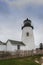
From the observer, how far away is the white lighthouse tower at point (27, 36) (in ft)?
147

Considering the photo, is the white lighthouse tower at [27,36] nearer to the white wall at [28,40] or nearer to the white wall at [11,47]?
the white wall at [28,40]

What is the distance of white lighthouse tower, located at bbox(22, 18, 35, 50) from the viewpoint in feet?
147

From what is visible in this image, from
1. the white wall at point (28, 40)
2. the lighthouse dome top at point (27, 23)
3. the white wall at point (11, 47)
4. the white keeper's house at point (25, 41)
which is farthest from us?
the lighthouse dome top at point (27, 23)

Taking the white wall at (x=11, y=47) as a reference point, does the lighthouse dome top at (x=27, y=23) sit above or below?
above

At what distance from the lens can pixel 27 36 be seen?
1778 inches

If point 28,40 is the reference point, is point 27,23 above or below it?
above

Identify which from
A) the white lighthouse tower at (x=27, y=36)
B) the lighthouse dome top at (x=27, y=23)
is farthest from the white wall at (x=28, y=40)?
the lighthouse dome top at (x=27, y=23)

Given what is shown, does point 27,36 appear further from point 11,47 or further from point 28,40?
point 11,47

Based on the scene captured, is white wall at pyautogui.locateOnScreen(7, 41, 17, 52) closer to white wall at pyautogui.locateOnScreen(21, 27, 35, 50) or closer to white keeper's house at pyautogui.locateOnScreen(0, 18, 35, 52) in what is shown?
white keeper's house at pyautogui.locateOnScreen(0, 18, 35, 52)

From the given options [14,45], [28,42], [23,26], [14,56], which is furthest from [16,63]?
[23,26]

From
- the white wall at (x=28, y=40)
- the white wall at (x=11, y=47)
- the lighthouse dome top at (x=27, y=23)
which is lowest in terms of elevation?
the white wall at (x=11, y=47)

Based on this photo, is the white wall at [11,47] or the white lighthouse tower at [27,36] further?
the white lighthouse tower at [27,36]

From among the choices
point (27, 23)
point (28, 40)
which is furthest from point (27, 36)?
point (27, 23)

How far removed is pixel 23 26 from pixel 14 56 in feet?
55.2
